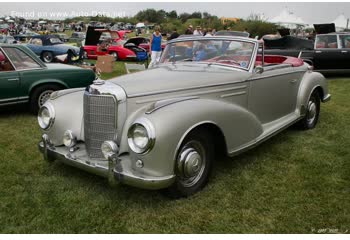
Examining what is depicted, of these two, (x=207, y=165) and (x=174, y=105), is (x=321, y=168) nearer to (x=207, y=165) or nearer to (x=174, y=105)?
(x=207, y=165)

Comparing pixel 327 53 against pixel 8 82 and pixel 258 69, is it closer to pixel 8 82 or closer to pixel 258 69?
pixel 258 69

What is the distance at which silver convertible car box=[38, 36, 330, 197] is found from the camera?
314cm

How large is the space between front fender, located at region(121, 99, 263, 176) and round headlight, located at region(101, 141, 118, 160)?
0.35 ft

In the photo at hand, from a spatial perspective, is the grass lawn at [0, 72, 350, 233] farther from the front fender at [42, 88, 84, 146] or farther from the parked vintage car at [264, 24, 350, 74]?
the parked vintage car at [264, 24, 350, 74]

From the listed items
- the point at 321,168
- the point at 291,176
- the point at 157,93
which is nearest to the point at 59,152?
the point at 157,93

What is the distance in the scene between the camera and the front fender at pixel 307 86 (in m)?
5.48

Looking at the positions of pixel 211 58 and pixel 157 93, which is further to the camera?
pixel 211 58

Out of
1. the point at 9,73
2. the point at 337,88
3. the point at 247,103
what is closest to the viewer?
the point at 247,103

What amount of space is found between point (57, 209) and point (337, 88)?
8619mm

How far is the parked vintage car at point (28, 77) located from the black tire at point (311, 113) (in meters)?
4.19

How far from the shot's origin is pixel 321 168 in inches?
170

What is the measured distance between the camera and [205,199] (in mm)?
3527

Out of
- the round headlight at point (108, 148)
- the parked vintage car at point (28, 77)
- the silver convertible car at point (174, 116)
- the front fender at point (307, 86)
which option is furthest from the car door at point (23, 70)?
the front fender at point (307, 86)

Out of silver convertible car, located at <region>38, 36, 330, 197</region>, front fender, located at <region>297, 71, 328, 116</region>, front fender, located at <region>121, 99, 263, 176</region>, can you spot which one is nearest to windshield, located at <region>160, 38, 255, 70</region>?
silver convertible car, located at <region>38, 36, 330, 197</region>
